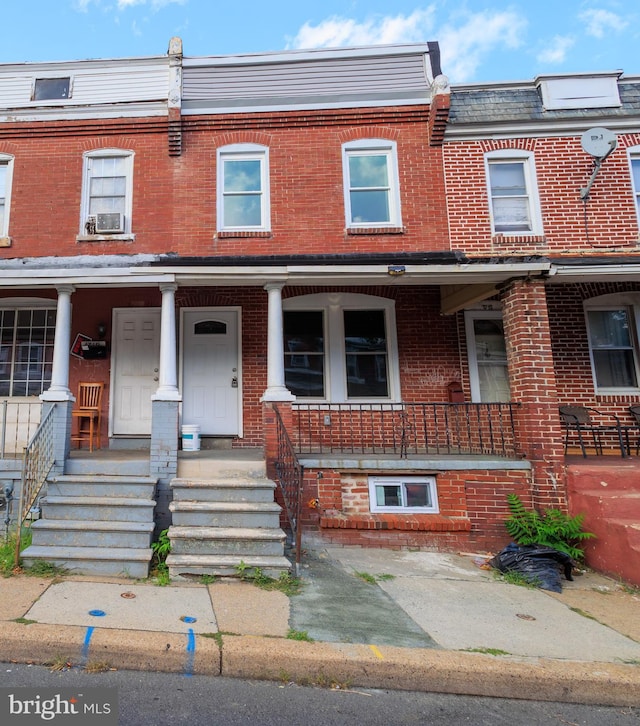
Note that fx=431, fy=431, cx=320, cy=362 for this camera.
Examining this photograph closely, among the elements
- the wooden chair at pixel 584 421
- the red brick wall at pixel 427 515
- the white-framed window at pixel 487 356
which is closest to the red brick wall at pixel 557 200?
the white-framed window at pixel 487 356

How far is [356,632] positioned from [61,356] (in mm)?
5327

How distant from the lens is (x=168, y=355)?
611cm

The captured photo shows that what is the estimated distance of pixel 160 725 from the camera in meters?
2.50

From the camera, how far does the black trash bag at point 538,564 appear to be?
467 centimetres

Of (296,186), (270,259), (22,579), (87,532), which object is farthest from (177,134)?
(22,579)

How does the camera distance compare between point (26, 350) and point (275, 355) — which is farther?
point (26, 350)

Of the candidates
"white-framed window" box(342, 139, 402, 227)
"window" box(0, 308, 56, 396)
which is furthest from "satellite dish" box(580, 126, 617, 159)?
"window" box(0, 308, 56, 396)

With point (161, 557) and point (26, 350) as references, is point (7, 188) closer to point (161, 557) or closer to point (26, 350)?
point (26, 350)

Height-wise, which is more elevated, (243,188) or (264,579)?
(243,188)

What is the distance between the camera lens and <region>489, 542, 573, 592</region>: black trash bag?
4668 mm

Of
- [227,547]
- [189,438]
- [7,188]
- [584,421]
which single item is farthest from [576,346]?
[7,188]

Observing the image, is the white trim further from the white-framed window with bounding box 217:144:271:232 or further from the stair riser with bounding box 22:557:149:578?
the stair riser with bounding box 22:557:149:578

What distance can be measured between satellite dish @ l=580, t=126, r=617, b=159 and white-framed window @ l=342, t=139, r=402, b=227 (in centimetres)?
312

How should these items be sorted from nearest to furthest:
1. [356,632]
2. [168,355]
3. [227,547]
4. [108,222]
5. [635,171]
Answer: [356,632]
[227,547]
[168,355]
[108,222]
[635,171]
